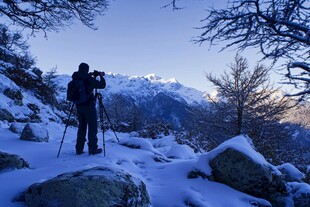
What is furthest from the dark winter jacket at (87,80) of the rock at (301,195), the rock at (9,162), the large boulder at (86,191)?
the rock at (301,195)

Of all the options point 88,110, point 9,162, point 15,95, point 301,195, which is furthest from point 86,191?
point 15,95

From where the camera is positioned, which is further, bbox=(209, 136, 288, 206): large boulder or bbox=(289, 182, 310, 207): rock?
bbox=(289, 182, 310, 207): rock

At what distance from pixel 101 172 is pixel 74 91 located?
9.54ft

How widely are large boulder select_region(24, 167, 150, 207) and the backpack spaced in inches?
105

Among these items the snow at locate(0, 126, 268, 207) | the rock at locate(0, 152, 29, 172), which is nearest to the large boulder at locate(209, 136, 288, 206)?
the snow at locate(0, 126, 268, 207)

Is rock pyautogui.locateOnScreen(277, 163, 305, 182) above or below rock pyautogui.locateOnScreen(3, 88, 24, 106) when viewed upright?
below

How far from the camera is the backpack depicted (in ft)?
20.6

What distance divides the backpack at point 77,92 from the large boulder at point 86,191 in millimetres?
2657

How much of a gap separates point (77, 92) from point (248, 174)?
411cm

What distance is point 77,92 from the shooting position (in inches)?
250

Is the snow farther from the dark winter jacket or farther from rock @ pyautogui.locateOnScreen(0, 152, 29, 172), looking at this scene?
the dark winter jacket

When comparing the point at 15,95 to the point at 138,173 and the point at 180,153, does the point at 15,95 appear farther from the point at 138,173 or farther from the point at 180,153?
the point at 138,173

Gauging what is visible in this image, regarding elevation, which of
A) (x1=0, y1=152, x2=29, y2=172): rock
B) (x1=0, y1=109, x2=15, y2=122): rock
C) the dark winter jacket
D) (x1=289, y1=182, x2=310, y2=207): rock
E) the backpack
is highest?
the dark winter jacket

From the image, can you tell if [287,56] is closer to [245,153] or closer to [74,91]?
[245,153]
